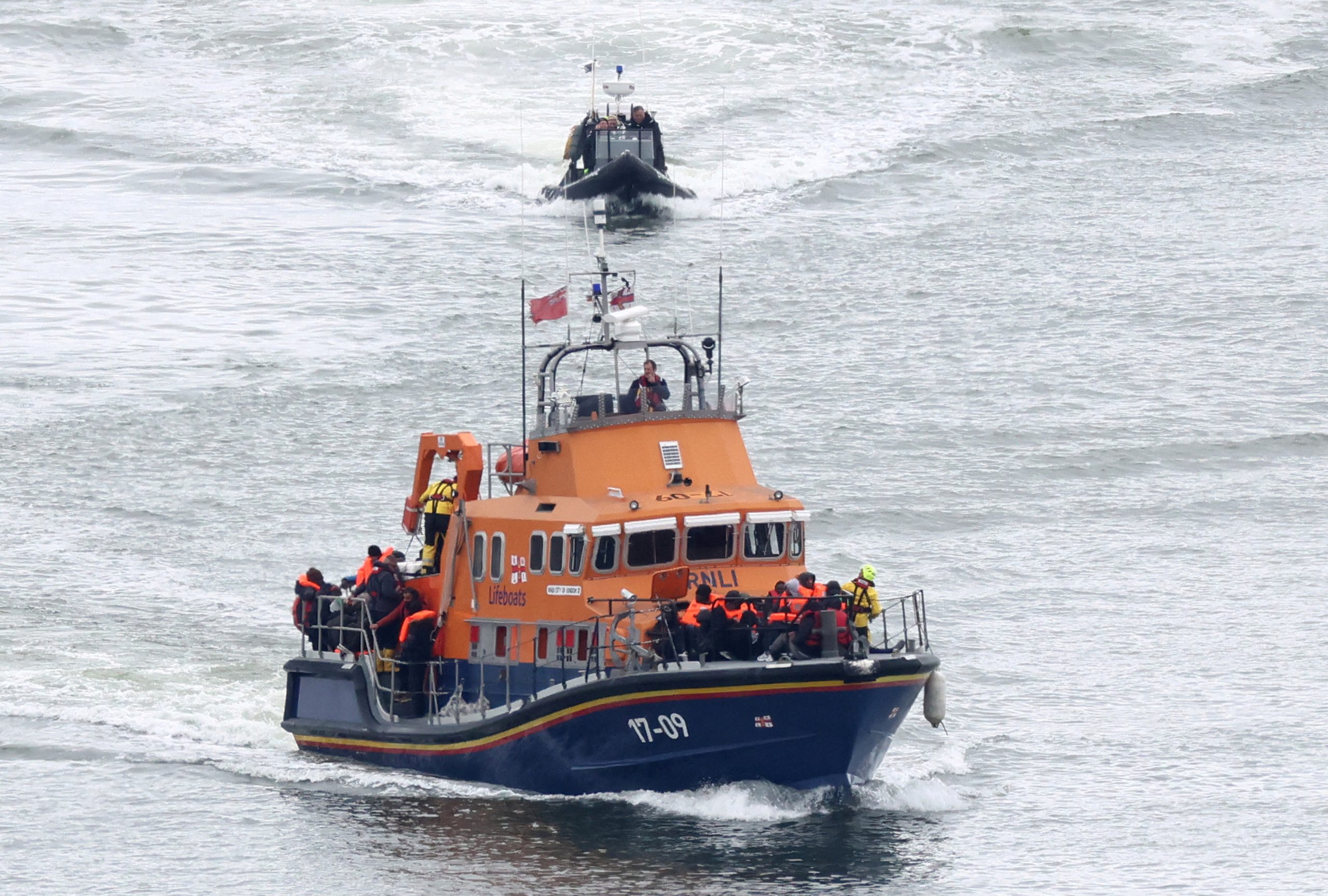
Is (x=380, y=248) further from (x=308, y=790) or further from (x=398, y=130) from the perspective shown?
(x=308, y=790)

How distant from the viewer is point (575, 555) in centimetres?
1877

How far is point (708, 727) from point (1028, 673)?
7.06m

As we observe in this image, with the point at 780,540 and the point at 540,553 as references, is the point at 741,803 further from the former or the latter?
the point at 540,553

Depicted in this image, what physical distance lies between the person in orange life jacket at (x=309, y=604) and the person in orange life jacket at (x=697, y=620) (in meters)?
4.60

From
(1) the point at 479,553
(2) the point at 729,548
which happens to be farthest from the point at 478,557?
(2) the point at 729,548

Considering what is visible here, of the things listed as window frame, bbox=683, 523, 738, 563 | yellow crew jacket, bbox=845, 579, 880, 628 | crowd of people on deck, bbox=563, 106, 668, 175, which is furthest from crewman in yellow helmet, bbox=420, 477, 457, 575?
crowd of people on deck, bbox=563, 106, 668, 175

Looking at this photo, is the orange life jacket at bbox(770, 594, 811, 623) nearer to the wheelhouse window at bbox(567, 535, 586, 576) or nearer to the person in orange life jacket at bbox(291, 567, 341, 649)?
the wheelhouse window at bbox(567, 535, 586, 576)

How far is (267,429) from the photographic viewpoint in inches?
1304

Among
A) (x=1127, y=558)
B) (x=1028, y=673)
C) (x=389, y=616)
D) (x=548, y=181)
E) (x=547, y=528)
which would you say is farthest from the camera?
(x=548, y=181)

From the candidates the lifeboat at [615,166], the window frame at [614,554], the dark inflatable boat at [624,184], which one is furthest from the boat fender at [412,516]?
the dark inflatable boat at [624,184]

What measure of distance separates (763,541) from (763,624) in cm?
167

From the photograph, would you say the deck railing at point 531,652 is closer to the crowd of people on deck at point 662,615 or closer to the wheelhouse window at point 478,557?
the crowd of people on deck at point 662,615

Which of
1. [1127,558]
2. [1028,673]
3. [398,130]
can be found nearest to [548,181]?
[398,130]

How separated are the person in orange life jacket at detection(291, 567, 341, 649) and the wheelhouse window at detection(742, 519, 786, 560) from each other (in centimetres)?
458
